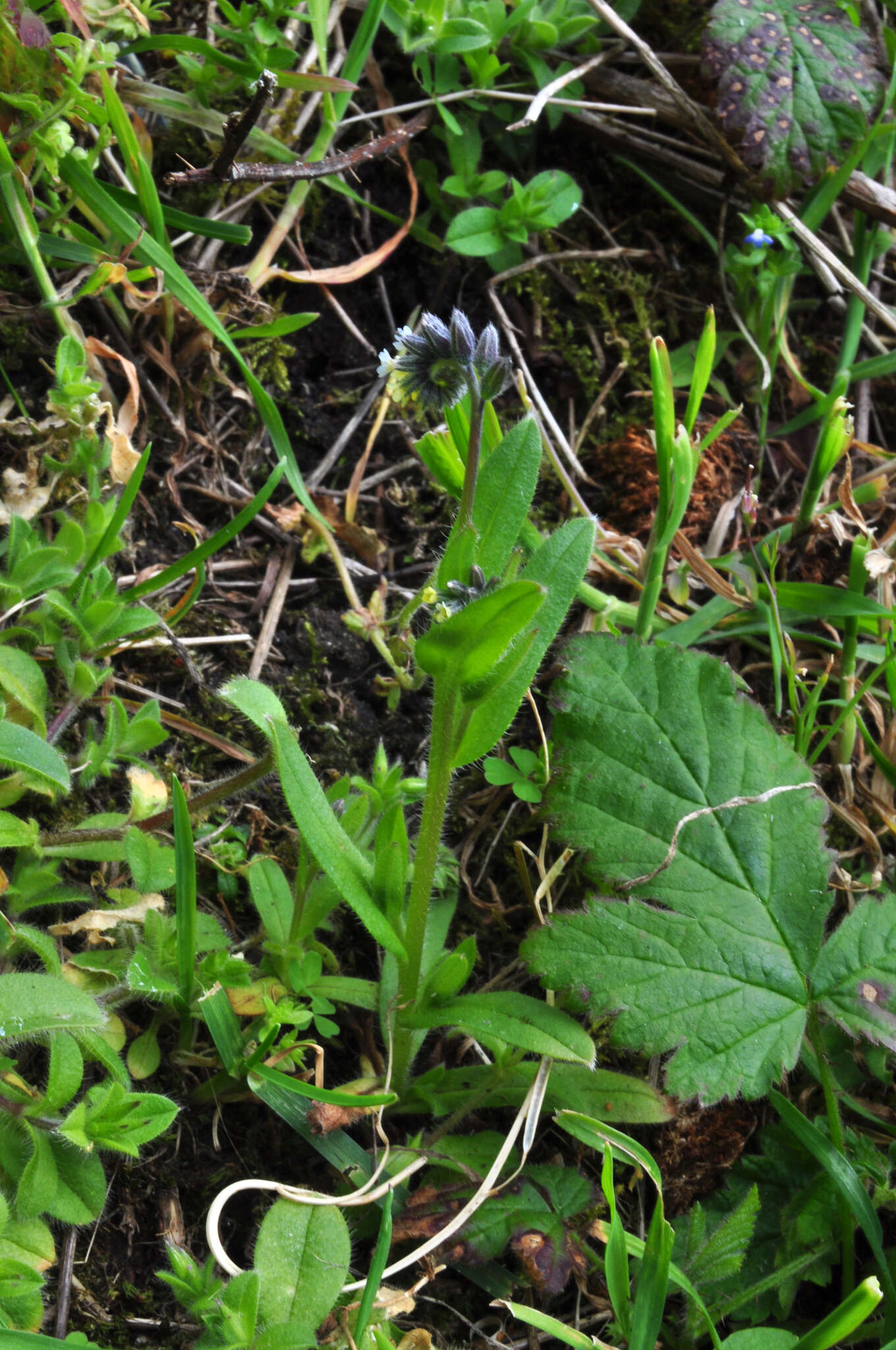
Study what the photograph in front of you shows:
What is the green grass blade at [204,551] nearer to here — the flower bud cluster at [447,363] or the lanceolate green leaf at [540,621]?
the flower bud cluster at [447,363]

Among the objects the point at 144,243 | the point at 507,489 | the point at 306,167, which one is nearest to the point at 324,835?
the point at 507,489

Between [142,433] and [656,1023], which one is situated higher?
[142,433]

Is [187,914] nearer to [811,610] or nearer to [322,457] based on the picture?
[322,457]

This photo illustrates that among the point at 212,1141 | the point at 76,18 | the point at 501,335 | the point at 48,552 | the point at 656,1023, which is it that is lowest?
the point at 212,1141

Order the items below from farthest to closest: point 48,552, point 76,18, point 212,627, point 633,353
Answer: point 633,353 < point 212,627 < point 76,18 < point 48,552

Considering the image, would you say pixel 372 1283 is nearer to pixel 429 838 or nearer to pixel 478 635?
pixel 429 838

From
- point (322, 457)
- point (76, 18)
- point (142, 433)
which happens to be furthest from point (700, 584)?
point (76, 18)

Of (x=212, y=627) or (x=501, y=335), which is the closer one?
(x=212, y=627)
